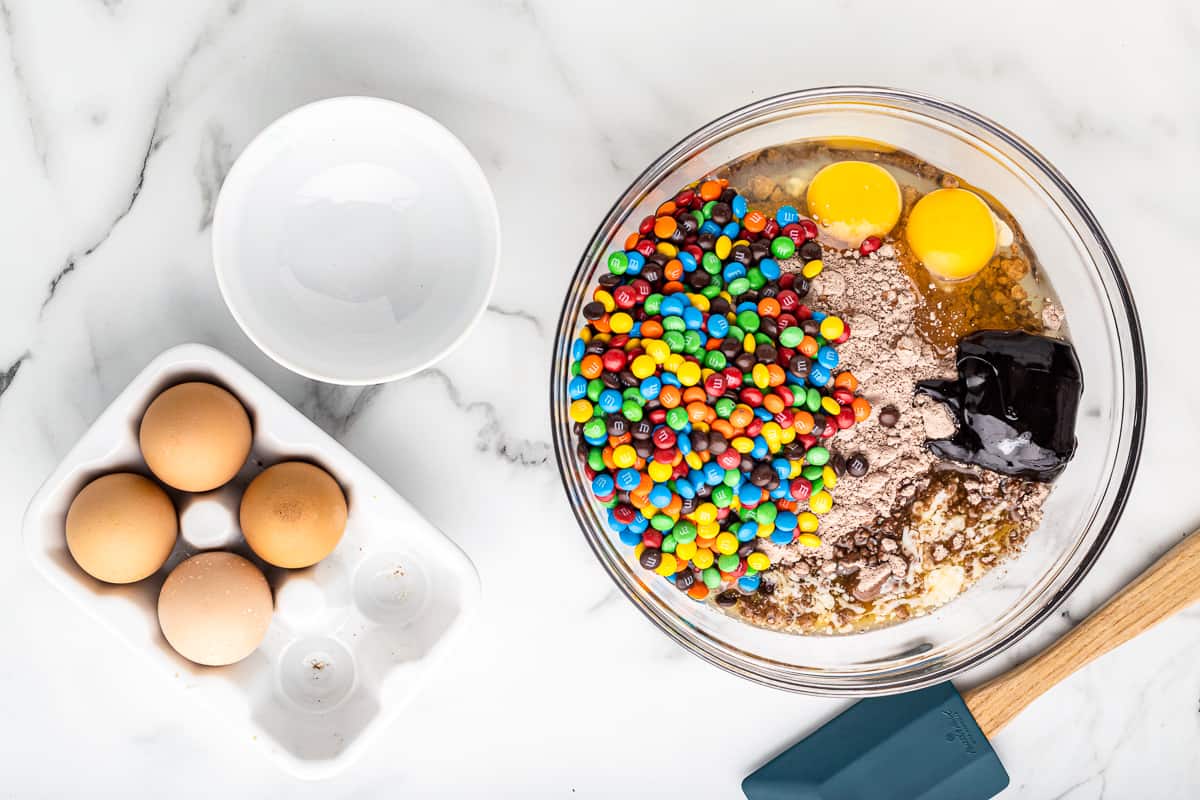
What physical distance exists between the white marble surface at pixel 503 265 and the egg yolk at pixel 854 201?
0.67 ft

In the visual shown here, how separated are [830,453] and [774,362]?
0.52 feet

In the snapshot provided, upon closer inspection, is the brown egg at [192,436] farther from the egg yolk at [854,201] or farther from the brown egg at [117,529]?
the egg yolk at [854,201]

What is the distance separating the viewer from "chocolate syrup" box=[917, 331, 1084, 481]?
1182mm

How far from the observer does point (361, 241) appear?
126 cm

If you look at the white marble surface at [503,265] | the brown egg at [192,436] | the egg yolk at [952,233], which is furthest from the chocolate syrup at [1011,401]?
the brown egg at [192,436]

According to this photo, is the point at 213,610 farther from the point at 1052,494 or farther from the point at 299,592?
the point at 1052,494

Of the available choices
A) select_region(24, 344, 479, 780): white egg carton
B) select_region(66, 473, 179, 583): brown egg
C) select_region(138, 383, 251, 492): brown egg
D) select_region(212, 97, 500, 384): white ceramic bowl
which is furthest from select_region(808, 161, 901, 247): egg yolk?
select_region(66, 473, 179, 583): brown egg

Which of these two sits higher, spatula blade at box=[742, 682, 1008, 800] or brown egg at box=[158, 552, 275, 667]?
spatula blade at box=[742, 682, 1008, 800]

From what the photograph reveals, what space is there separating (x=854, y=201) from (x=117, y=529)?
3.50 ft

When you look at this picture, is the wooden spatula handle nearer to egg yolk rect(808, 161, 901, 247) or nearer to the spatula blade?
the spatula blade

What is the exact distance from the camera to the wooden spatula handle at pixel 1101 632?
138 centimetres

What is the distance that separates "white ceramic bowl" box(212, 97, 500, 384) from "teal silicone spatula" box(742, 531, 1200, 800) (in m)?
0.87

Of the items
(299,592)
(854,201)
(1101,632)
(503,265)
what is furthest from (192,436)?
(1101,632)

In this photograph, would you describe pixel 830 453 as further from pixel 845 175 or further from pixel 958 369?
pixel 845 175
